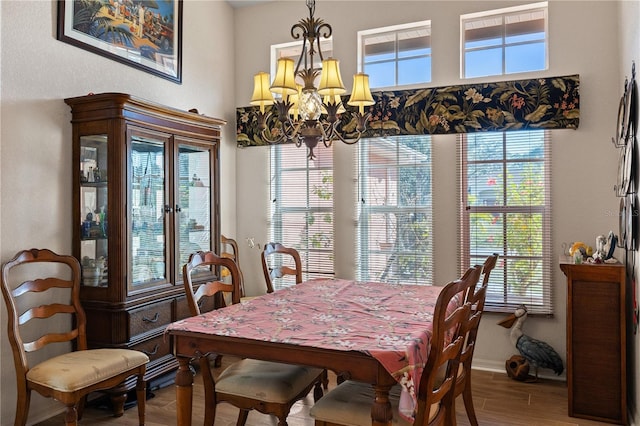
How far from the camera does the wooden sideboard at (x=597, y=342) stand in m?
2.91

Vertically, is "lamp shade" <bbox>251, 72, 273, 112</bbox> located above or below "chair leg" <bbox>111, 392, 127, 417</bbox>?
above

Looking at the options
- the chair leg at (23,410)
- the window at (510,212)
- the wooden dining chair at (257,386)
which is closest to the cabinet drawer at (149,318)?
the chair leg at (23,410)

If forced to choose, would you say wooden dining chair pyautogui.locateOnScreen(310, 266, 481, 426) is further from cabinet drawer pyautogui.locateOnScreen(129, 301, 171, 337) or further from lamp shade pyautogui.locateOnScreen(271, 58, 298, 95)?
cabinet drawer pyautogui.locateOnScreen(129, 301, 171, 337)

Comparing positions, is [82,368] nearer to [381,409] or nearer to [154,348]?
[154,348]

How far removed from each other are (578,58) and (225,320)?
321 centimetres

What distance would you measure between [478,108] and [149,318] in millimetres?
2911

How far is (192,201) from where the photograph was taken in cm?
376

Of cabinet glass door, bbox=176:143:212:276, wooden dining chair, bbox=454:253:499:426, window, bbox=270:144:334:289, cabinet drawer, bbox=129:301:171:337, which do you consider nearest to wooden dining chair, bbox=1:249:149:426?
cabinet drawer, bbox=129:301:171:337

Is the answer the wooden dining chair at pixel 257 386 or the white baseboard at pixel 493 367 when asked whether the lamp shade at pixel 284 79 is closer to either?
the wooden dining chair at pixel 257 386

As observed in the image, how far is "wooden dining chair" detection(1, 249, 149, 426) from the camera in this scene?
2.44 m

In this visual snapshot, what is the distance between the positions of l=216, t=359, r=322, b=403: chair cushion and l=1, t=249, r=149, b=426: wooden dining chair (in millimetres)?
722

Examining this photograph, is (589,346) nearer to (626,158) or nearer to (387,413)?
(626,158)

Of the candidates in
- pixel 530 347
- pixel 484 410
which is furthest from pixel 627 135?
pixel 484 410

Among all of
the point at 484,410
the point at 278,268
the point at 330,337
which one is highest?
the point at 278,268
